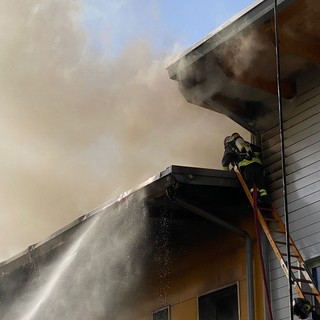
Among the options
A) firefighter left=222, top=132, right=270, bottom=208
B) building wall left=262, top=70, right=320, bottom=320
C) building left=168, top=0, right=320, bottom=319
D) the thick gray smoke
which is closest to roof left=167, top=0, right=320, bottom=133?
building left=168, top=0, right=320, bottom=319

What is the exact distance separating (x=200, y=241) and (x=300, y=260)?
186cm

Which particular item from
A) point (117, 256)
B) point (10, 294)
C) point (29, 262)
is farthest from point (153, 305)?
point (10, 294)

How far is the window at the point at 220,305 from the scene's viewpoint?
9625 millimetres

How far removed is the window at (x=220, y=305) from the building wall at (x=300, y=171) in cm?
71

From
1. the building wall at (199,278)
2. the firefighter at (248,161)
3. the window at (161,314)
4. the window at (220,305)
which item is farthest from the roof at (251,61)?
the window at (161,314)

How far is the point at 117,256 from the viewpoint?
35.5 feet

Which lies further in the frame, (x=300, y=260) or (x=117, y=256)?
(x=117, y=256)

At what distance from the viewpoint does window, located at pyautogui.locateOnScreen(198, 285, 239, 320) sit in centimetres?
962

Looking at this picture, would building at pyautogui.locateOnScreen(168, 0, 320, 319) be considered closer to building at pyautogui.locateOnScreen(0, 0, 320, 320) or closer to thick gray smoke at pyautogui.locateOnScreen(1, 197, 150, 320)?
building at pyautogui.locateOnScreen(0, 0, 320, 320)

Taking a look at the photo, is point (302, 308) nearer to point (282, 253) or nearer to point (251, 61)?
point (282, 253)

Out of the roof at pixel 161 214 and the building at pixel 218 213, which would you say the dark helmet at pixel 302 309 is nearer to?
the building at pixel 218 213

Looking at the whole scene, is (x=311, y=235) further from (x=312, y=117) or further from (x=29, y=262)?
(x=29, y=262)

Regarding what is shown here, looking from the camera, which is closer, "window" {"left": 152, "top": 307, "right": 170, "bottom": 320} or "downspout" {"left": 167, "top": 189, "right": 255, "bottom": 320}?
"downspout" {"left": 167, "top": 189, "right": 255, "bottom": 320}

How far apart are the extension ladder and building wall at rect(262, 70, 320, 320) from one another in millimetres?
116
